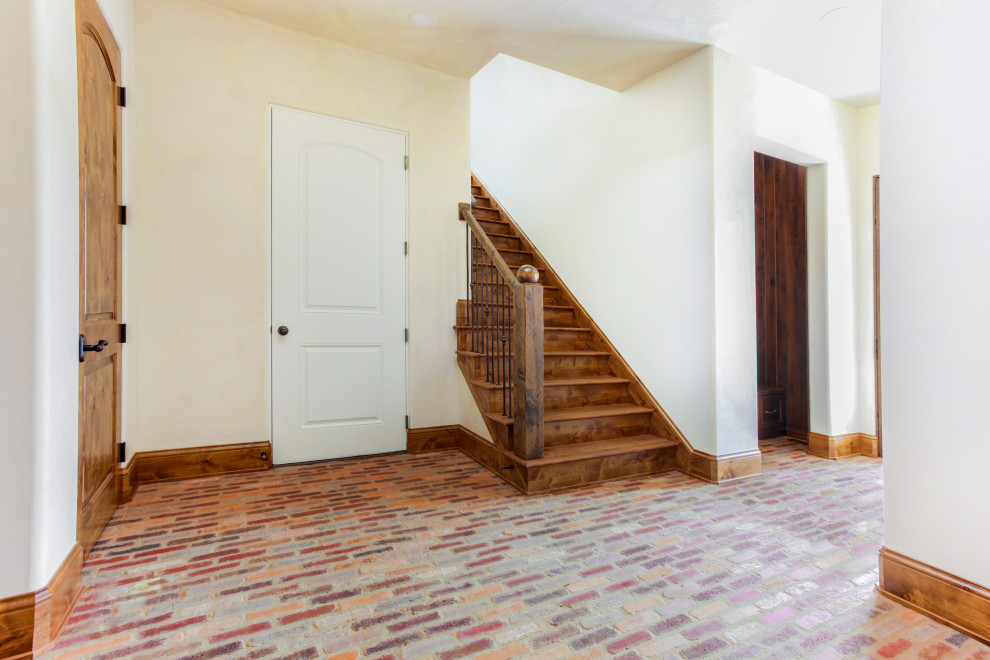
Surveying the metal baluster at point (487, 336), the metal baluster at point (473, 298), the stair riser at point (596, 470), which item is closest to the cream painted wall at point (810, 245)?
the stair riser at point (596, 470)

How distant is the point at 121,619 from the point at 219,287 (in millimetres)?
1926

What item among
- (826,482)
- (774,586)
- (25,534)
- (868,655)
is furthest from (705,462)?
(25,534)

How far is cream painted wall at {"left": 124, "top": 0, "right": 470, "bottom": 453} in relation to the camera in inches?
111

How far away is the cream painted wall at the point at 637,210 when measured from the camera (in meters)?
3.04

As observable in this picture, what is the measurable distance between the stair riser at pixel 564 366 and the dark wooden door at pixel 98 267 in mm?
2064

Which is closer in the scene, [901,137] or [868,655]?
[868,655]

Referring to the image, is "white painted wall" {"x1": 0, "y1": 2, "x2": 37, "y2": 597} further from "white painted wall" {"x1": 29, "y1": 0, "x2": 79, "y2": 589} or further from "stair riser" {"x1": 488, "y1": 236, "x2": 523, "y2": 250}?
"stair riser" {"x1": 488, "y1": 236, "x2": 523, "y2": 250}

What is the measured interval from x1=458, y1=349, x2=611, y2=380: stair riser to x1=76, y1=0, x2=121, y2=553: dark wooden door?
2064 millimetres

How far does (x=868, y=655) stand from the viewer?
4.62 feet

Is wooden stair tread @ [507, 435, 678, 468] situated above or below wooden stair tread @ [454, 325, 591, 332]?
below

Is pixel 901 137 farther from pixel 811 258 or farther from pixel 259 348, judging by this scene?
pixel 259 348

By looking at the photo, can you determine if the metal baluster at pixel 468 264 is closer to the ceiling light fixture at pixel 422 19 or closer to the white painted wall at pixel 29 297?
the ceiling light fixture at pixel 422 19

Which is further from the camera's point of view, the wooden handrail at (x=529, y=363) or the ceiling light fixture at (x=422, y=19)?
the ceiling light fixture at (x=422, y=19)

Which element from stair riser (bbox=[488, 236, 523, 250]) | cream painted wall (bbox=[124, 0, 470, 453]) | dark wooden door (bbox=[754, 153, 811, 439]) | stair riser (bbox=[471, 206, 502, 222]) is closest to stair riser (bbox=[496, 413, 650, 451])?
dark wooden door (bbox=[754, 153, 811, 439])
